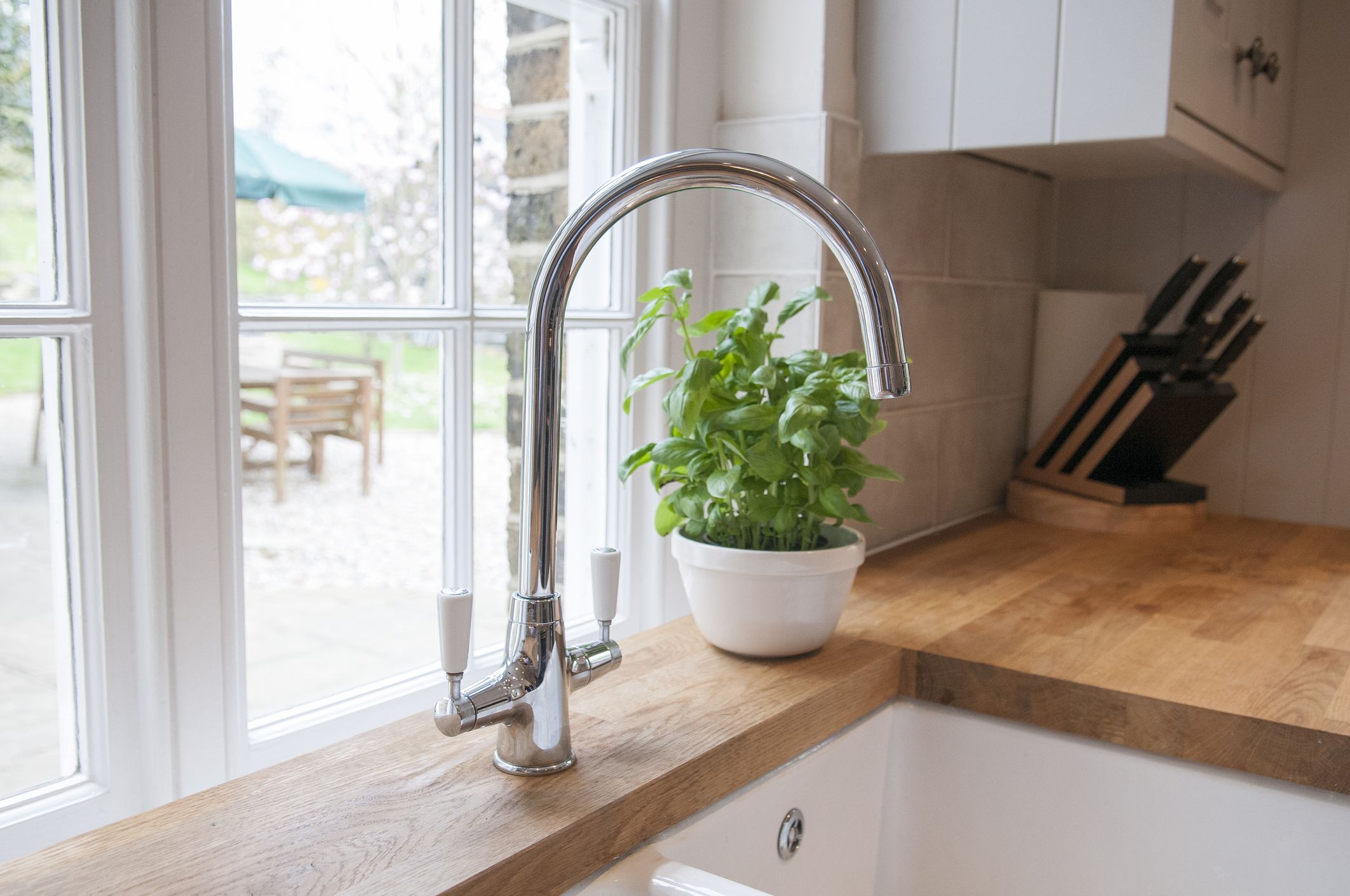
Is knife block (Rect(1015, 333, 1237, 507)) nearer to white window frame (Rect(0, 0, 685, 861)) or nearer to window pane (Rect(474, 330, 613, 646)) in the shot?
window pane (Rect(474, 330, 613, 646))

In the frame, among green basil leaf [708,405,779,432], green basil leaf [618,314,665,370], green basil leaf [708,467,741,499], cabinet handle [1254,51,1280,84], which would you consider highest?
cabinet handle [1254,51,1280,84]

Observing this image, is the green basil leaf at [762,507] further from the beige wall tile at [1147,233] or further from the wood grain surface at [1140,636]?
the beige wall tile at [1147,233]

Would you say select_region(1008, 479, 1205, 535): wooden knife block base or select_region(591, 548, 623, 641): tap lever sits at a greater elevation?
select_region(591, 548, 623, 641): tap lever

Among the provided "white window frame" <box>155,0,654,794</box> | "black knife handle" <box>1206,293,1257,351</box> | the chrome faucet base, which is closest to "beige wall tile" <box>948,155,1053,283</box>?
"black knife handle" <box>1206,293,1257,351</box>

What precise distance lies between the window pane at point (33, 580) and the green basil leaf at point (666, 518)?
488 mm

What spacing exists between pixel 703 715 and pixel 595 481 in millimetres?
533

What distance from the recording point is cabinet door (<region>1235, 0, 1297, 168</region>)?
4.86 ft

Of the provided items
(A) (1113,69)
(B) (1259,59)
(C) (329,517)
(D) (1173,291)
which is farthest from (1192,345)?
(C) (329,517)

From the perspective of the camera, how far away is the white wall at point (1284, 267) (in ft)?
5.62

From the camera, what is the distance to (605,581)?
0.79 meters

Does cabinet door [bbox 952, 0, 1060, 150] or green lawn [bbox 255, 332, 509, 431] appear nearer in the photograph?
green lawn [bbox 255, 332, 509, 431]

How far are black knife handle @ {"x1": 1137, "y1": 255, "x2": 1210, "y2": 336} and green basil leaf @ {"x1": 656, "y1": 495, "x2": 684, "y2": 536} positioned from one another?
3.04 feet

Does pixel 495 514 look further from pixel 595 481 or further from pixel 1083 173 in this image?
pixel 1083 173

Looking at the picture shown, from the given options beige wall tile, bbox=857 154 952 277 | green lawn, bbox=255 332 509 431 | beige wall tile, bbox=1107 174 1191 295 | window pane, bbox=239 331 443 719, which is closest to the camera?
green lawn, bbox=255 332 509 431
